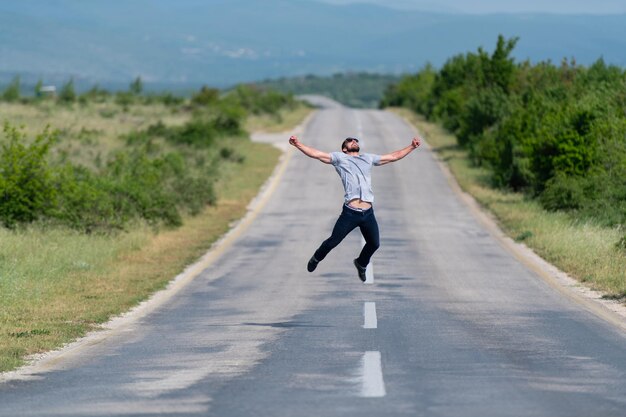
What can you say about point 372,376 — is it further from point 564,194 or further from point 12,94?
point 12,94

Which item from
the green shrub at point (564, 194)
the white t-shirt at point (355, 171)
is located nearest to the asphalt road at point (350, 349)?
the white t-shirt at point (355, 171)

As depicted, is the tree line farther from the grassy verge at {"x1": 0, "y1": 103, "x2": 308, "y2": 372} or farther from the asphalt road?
the grassy verge at {"x1": 0, "y1": 103, "x2": 308, "y2": 372}

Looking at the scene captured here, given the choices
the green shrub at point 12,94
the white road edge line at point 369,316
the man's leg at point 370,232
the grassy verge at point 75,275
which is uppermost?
the green shrub at point 12,94

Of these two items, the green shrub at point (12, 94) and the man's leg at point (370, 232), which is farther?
the green shrub at point (12, 94)

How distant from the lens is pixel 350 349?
12008 millimetres

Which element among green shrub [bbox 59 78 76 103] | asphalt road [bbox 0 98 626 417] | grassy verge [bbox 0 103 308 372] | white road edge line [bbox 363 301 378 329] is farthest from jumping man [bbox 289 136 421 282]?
green shrub [bbox 59 78 76 103]

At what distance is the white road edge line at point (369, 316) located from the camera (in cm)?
1428

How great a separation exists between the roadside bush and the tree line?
42.3 feet

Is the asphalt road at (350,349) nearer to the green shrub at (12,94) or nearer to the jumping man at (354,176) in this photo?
the jumping man at (354,176)

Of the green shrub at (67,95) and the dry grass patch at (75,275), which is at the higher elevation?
the green shrub at (67,95)

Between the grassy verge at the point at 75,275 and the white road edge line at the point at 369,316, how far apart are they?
137 inches

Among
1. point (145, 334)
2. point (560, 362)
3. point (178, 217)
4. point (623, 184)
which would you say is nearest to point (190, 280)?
point (145, 334)

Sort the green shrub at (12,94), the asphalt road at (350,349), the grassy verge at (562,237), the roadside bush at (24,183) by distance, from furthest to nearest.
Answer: the green shrub at (12,94)
the roadside bush at (24,183)
the grassy verge at (562,237)
the asphalt road at (350,349)

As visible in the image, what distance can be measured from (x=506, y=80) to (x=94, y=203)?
114ft
